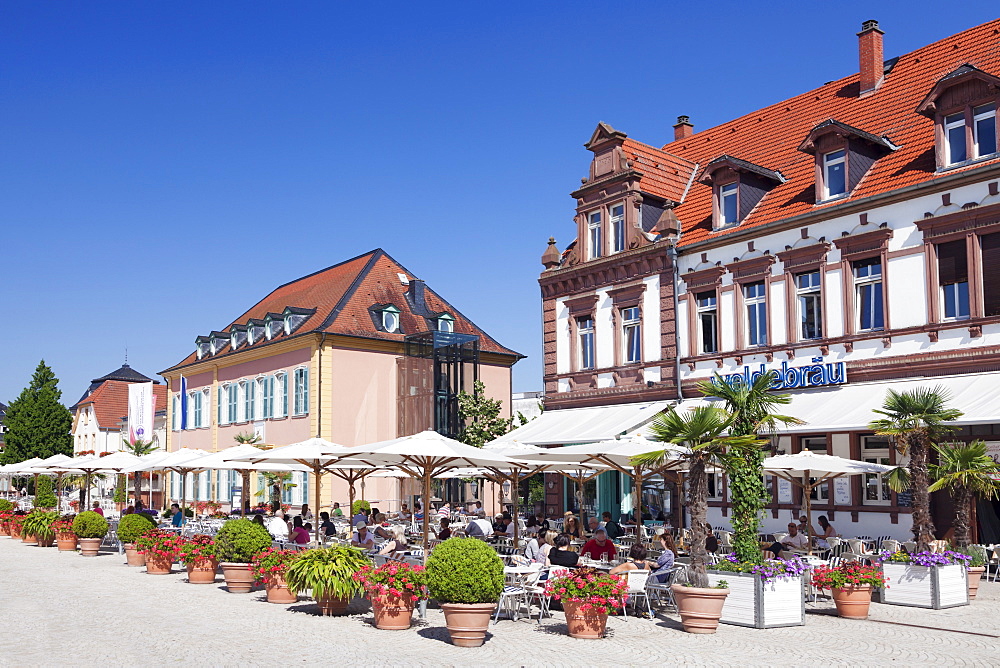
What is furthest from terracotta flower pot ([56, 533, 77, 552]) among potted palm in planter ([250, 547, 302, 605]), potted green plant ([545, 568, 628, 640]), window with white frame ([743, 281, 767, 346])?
potted green plant ([545, 568, 628, 640])

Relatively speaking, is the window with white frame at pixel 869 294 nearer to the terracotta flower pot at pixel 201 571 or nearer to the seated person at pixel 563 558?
the seated person at pixel 563 558

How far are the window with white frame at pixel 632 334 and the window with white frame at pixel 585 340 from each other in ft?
4.00

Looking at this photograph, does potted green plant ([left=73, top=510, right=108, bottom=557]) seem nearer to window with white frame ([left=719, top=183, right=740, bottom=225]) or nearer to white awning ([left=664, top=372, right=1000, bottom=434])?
white awning ([left=664, top=372, right=1000, bottom=434])

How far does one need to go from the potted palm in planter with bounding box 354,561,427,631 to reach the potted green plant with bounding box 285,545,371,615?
2.28 ft

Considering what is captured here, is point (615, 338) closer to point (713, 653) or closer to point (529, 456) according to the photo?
point (529, 456)

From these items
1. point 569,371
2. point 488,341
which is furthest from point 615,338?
point 488,341

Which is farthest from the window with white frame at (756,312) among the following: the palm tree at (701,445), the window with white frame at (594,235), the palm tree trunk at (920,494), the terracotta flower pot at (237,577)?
the terracotta flower pot at (237,577)

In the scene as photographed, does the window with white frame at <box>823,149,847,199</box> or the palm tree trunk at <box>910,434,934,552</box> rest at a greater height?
the window with white frame at <box>823,149,847,199</box>

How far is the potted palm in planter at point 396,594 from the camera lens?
12602mm

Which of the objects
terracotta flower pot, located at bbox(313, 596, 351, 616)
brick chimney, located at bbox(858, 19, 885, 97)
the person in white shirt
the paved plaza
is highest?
brick chimney, located at bbox(858, 19, 885, 97)

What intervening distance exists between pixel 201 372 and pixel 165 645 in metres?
41.4

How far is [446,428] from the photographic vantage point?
39938 millimetres

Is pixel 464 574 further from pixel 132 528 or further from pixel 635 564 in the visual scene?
pixel 132 528

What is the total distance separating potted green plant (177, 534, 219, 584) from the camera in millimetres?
17562
